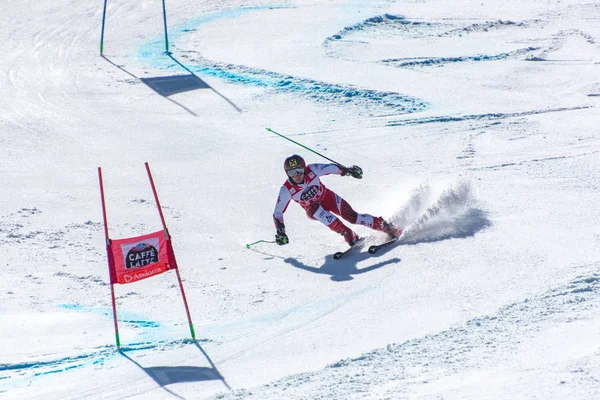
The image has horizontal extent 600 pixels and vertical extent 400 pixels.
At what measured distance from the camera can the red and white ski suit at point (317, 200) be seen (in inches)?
409

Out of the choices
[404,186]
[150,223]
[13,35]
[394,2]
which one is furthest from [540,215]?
[13,35]

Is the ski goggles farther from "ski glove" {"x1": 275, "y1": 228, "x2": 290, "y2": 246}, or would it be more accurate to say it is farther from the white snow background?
the white snow background

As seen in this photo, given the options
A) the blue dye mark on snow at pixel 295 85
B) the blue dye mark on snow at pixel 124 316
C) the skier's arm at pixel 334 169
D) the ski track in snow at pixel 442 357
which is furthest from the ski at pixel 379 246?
the blue dye mark on snow at pixel 295 85

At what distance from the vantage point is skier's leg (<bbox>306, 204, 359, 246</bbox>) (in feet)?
34.3

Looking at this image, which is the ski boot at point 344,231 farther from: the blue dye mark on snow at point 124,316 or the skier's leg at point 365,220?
the blue dye mark on snow at point 124,316

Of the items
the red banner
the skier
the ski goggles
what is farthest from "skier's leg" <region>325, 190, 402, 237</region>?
the red banner

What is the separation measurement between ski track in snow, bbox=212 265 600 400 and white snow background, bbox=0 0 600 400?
0.09 ft

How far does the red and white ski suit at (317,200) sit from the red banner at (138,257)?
8.63 feet

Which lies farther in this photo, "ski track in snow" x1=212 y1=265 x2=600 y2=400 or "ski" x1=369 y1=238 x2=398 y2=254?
"ski" x1=369 y1=238 x2=398 y2=254

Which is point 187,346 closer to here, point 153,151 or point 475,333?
point 475,333

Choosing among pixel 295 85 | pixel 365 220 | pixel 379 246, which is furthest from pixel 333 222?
pixel 295 85

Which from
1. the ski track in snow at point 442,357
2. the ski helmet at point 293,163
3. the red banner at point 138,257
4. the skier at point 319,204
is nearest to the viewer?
the ski track in snow at point 442,357

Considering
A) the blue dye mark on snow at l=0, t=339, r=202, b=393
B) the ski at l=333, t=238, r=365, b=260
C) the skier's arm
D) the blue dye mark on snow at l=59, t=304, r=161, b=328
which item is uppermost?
the skier's arm

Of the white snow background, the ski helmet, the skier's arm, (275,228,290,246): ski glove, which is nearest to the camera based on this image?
the white snow background
